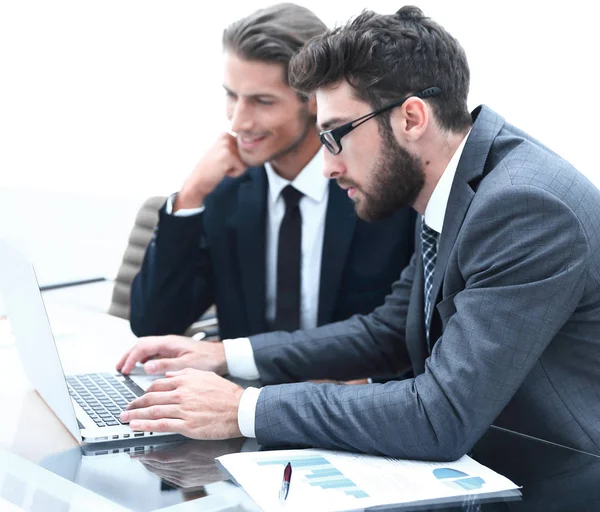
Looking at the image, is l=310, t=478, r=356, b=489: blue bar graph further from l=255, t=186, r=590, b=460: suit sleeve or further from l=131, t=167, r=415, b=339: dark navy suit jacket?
l=131, t=167, r=415, b=339: dark navy suit jacket

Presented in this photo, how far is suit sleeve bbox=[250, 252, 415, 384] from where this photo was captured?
169cm

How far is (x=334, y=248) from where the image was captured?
6.81 ft

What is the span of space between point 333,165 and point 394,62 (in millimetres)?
236

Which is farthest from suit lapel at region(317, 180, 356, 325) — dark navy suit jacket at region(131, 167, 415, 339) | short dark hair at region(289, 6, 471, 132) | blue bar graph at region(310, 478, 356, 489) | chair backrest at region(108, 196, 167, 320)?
chair backrest at region(108, 196, 167, 320)

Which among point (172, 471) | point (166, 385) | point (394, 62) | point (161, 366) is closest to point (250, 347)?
point (161, 366)

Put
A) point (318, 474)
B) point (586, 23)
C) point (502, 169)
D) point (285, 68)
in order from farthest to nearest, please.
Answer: point (586, 23) < point (285, 68) < point (502, 169) < point (318, 474)

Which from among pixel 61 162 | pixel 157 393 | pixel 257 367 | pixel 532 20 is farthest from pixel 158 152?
pixel 157 393

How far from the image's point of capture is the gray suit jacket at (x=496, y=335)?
119 cm

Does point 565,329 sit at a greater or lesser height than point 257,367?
greater

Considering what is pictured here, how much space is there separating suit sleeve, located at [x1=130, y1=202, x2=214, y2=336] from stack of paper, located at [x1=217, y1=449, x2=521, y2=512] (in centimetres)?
102

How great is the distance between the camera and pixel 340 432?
1.22m

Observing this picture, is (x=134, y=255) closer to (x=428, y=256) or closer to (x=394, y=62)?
(x=428, y=256)

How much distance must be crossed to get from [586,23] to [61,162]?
83.6 inches

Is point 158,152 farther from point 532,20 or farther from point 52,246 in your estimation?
point 532,20
